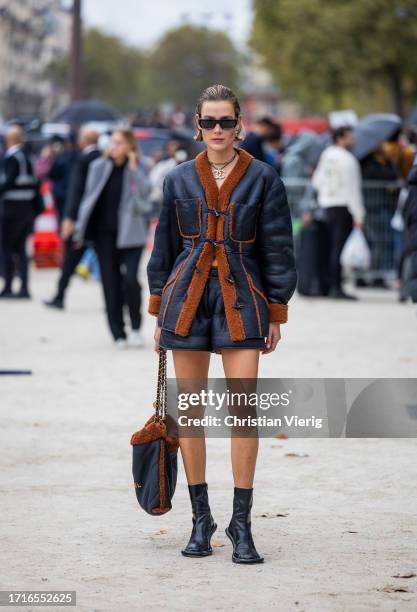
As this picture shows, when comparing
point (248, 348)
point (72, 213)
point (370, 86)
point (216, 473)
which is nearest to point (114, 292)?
point (72, 213)

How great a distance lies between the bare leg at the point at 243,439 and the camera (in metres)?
6.17

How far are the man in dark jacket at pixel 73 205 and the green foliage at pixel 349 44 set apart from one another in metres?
26.9

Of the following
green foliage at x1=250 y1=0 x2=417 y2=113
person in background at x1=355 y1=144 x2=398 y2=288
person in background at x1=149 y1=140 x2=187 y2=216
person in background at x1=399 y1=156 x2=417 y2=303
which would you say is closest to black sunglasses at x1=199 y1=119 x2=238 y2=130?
person in background at x1=399 y1=156 x2=417 y2=303

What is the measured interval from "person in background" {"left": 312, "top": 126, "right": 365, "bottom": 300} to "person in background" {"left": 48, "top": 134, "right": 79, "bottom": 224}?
5707 millimetres

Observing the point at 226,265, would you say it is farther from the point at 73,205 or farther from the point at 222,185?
the point at 73,205

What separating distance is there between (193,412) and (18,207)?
41.6ft

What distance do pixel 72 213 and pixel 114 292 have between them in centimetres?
248

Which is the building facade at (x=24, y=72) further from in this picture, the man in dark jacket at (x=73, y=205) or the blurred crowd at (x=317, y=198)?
the man in dark jacket at (x=73, y=205)

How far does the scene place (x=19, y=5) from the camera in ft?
286

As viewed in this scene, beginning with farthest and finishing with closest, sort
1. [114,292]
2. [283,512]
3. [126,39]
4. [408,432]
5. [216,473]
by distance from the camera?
[126,39] → [114,292] → [408,432] → [216,473] → [283,512]

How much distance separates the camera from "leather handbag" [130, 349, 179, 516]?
6.28 metres

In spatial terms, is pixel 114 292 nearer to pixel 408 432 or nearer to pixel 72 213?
pixel 72 213

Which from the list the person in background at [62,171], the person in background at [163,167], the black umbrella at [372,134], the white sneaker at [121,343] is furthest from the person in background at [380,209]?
the white sneaker at [121,343]

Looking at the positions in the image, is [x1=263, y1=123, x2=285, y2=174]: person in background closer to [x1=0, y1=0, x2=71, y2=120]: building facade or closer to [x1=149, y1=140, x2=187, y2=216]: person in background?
[x1=149, y1=140, x2=187, y2=216]: person in background
